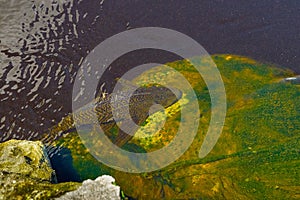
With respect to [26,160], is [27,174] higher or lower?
lower

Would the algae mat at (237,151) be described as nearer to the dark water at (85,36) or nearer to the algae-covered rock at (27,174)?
the algae-covered rock at (27,174)

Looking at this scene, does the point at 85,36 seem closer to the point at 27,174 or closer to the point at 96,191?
the point at 27,174

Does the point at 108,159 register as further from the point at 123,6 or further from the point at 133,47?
the point at 123,6

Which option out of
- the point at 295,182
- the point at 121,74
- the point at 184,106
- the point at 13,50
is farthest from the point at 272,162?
the point at 13,50

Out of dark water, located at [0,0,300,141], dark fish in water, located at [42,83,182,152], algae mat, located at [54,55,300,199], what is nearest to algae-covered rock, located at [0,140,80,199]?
algae mat, located at [54,55,300,199]

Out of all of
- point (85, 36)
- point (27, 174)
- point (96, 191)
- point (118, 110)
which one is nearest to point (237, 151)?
point (118, 110)

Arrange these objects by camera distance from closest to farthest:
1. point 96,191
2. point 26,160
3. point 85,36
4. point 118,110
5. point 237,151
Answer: point 96,191 → point 26,160 → point 237,151 → point 118,110 → point 85,36
